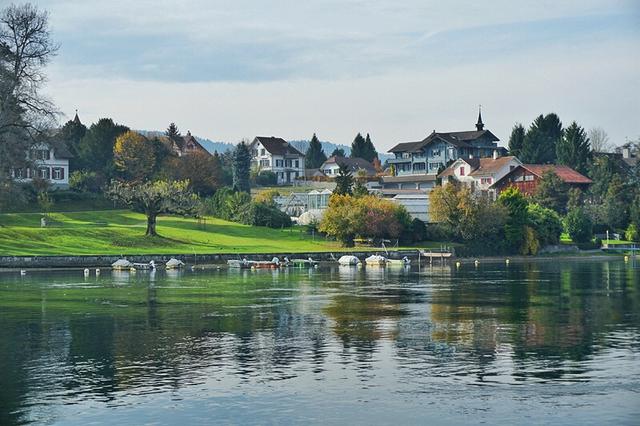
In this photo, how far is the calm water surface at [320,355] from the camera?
106 feet

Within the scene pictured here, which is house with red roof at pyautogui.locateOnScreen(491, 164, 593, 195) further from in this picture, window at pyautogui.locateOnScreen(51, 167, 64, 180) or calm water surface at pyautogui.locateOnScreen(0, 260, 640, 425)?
calm water surface at pyautogui.locateOnScreen(0, 260, 640, 425)

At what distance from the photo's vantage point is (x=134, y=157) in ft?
522

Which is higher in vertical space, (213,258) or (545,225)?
(545,225)

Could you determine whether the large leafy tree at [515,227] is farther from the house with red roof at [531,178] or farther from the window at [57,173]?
the window at [57,173]

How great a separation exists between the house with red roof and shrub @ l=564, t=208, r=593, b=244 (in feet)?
74.0

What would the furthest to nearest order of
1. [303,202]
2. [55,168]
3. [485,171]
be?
[485,171], [303,202], [55,168]

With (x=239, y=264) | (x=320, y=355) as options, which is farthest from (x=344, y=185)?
(x=320, y=355)

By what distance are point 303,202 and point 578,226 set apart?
4183cm

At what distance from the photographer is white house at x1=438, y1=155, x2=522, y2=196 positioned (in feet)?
581

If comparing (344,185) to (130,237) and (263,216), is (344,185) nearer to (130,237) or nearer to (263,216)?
(263,216)

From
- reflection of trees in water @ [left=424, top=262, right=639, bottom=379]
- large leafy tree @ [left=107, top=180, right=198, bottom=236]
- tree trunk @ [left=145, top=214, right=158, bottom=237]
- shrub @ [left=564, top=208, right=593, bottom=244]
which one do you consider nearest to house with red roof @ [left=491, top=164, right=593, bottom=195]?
shrub @ [left=564, top=208, right=593, bottom=244]

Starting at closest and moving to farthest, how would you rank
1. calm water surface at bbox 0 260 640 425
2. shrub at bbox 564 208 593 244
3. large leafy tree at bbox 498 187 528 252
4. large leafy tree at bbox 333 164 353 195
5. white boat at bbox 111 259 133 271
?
calm water surface at bbox 0 260 640 425 → white boat at bbox 111 259 133 271 → large leafy tree at bbox 498 187 528 252 → shrub at bbox 564 208 593 244 → large leafy tree at bbox 333 164 353 195

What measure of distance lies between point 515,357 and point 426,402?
1001 cm

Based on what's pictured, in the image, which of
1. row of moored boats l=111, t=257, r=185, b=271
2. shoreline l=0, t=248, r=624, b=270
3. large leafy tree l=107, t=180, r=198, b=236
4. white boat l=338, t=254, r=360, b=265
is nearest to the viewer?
shoreline l=0, t=248, r=624, b=270
